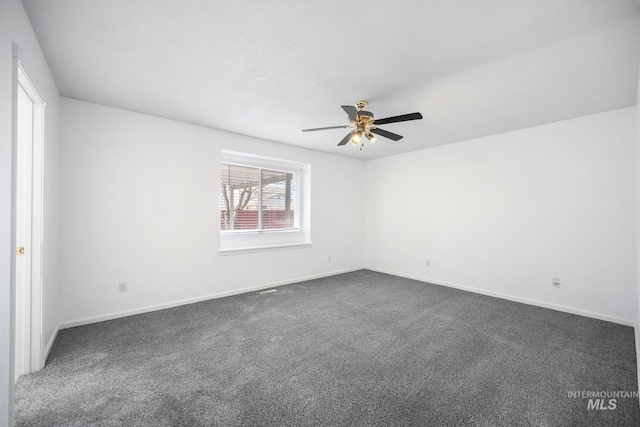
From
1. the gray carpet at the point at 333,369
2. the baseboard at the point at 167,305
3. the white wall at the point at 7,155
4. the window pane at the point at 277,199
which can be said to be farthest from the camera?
the window pane at the point at 277,199

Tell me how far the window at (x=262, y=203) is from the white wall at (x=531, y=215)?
6.42 feet

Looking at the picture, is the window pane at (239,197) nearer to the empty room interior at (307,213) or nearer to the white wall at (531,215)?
the empty room interior at (307,213)

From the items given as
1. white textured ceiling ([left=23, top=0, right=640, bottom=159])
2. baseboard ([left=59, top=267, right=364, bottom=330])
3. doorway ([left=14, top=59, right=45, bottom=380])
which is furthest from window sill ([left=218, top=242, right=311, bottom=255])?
doorway ([left=14, top=59, right=45, bottom=380])

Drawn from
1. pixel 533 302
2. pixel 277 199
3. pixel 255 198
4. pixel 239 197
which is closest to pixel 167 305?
pixel 239 197

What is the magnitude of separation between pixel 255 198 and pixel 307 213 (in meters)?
1.04

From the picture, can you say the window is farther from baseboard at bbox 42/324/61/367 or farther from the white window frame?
baseboard at bbox 42/324/61/367

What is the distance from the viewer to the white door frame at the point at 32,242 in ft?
6.82

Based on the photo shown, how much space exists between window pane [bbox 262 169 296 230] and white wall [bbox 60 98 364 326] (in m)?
0.52

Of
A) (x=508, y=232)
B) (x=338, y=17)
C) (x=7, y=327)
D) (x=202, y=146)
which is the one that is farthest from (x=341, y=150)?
(x=7, y=327)

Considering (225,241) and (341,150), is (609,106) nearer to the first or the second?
(341,150)

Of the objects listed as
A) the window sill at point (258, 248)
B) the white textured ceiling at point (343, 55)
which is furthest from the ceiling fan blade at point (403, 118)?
the window sill at point (258, 248)

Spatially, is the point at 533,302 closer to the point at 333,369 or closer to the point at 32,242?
the point at 333,369

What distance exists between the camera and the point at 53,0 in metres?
1.62

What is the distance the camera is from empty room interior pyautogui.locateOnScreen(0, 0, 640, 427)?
1.73 metres
